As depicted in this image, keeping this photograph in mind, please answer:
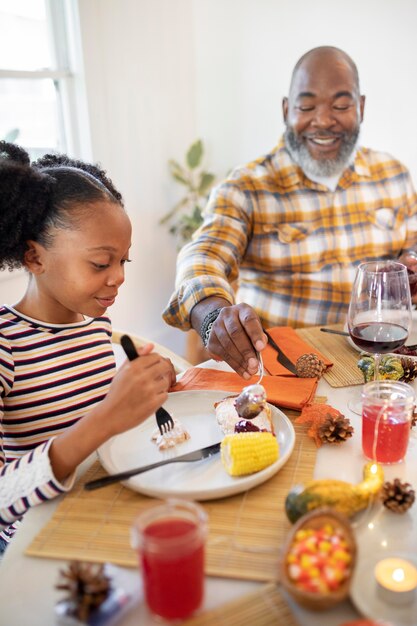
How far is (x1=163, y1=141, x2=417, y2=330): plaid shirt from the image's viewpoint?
2.17 metres

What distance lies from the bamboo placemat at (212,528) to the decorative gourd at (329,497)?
0.05 meters

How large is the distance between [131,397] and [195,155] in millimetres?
3001

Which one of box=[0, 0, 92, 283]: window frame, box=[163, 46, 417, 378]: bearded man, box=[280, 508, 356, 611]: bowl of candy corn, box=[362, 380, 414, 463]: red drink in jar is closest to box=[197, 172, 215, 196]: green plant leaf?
box=[0, 0, 92, 283]: window frame

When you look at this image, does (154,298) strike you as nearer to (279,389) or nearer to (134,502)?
(279,389)

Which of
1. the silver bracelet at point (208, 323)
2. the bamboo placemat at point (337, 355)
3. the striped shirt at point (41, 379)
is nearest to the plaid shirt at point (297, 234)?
the bamboo placemat at point (337, 355)

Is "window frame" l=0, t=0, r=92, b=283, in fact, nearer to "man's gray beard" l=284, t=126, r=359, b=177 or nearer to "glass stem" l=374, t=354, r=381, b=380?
"man's gray beard" l=284, t=126, r=359, b=177

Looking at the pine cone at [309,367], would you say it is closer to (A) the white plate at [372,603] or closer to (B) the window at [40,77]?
(A) the white plate at [372,603]

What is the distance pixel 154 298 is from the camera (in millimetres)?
3715

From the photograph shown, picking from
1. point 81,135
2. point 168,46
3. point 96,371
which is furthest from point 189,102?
point 96,371

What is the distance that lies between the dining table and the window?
230 centimetres

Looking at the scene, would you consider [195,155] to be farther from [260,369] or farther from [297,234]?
[260,369]

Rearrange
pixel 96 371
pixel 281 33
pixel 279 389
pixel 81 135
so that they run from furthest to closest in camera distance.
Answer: pixel 281 33 → pixel 81 135 → pixel 96 371 → pixel 279 389

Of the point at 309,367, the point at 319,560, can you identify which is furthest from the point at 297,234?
the point at 319,560

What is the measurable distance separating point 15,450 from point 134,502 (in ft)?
1.65
